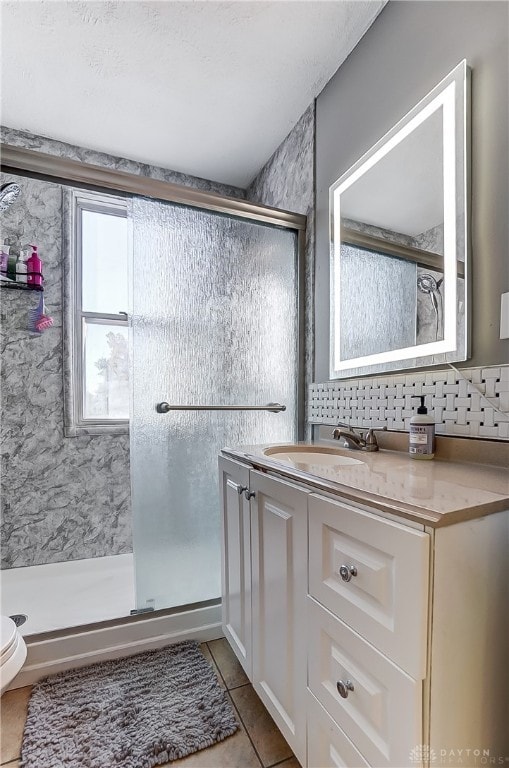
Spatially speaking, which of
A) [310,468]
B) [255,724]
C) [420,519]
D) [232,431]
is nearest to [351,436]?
[310,468]

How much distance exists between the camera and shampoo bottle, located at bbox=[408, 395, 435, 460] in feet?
3.33

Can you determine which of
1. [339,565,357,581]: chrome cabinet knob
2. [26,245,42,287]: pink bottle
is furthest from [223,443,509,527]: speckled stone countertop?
[26,245,42,287]: pink bottle

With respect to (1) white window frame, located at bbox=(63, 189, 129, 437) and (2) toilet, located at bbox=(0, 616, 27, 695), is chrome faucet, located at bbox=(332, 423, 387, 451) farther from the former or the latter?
(1) white window frame, located at bbox=(63, 189, 129, 437)

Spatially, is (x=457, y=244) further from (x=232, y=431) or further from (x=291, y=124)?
(x=291, y=124)

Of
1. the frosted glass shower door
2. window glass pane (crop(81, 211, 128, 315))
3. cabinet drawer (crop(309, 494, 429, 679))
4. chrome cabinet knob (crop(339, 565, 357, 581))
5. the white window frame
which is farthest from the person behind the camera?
window glass pane (crop(81, 211, 128, 315))

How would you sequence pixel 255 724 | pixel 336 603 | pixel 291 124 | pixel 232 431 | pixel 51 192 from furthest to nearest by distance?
pixel 51 192 → pixel 291 124 → pixel 232 431 → pixel 255 724 → pixel 336 603

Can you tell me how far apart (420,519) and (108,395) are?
204cm

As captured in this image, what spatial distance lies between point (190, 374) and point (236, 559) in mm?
734

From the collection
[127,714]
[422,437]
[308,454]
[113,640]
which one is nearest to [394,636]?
[422,437]

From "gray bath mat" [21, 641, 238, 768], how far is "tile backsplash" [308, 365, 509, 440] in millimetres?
1046

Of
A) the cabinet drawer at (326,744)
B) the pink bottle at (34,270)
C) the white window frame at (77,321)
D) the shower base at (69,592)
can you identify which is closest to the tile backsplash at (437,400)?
the cabinet drawer at (326,744)

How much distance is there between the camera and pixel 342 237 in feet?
5.07

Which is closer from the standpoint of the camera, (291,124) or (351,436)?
(351,436)

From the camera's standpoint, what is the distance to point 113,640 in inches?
55.5
